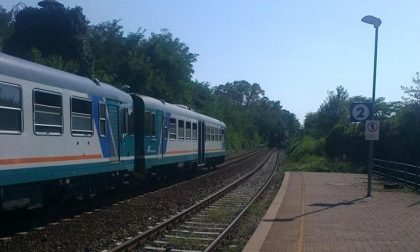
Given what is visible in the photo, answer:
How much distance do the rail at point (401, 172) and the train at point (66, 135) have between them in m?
9.31

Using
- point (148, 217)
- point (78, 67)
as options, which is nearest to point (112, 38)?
point (78, 67)

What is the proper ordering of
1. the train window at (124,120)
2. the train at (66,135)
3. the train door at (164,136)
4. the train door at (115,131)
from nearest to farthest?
the train at (66,135)
the train door at (115,131)
the train window at (124,120)
the train door at (164,136)

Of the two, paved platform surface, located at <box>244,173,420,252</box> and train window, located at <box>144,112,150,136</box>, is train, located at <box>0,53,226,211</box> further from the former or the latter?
paved platform surface, located at <box>244,173,420,252</box>

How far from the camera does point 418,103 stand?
105 ft

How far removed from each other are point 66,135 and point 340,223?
6.27 m

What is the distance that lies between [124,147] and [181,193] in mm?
3416

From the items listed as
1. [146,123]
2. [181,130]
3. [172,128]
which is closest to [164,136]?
[172,128]

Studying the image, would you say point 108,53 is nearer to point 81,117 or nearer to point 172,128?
point 172,128

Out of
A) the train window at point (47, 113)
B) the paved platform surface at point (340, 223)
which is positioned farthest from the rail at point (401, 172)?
the train window at point (47, 113)

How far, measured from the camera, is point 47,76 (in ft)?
39.4

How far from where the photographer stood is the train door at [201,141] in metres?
29.3

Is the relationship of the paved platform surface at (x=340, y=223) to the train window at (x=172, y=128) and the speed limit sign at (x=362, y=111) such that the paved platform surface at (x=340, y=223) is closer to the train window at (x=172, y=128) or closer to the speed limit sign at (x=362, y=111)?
the speed limit sign at (x=362, y=111)

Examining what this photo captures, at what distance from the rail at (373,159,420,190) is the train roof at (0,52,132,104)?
1167cm

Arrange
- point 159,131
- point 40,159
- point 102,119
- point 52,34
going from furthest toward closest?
point 52,34 < point 159,131 < point 102,119 < point 40,159
